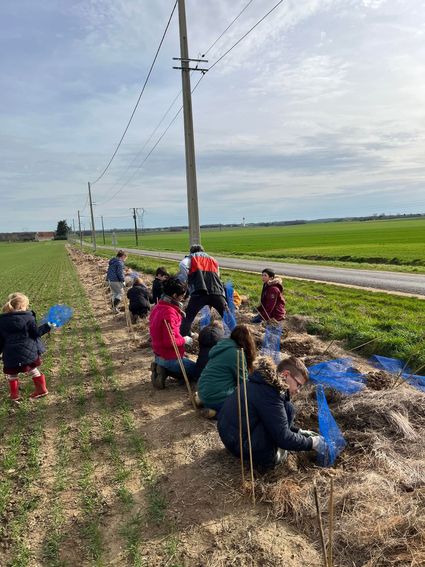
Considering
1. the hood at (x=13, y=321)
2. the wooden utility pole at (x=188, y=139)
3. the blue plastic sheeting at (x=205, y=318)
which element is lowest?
the blue plastic sheeting at (x=205, y=318)

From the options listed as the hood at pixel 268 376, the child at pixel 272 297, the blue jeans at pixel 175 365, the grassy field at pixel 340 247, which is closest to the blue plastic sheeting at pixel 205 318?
the child at pixel 272 297

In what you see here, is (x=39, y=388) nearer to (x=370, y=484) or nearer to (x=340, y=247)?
(x=370, y=484)

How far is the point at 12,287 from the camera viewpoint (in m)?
21.7

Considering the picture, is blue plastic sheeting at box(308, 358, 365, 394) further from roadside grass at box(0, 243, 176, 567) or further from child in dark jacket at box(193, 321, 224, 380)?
Answer: roadside grass at box(0, 243, 176, 567)

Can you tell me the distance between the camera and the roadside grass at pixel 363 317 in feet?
26.1

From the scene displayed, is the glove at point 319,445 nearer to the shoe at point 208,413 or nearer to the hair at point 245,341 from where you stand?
the hair at point 245,341

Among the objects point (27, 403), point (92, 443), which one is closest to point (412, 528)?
point (92, 443)

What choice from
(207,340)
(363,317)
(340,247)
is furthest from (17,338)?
(340,247)

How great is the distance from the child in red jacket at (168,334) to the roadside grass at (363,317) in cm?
375

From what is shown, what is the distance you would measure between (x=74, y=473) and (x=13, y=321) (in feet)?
8.27

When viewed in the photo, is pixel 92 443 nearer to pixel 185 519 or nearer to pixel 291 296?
pixel 185 519

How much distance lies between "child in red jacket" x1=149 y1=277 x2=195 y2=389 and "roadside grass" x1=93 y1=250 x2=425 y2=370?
3750 mm

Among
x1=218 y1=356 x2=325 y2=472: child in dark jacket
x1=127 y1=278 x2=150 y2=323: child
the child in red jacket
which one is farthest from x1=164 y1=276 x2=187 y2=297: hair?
x1=127 y1=278 x2=150 y2=323: child

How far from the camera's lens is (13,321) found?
5793 mm
